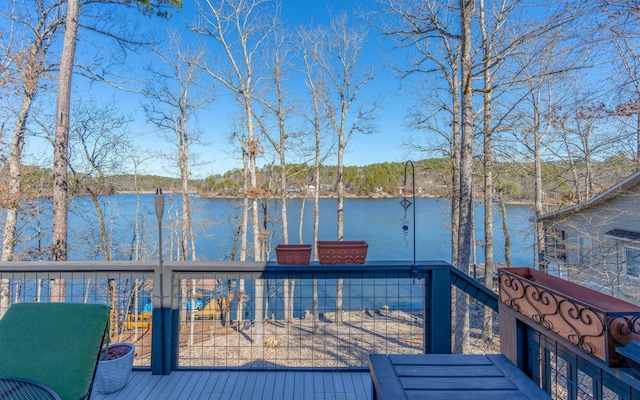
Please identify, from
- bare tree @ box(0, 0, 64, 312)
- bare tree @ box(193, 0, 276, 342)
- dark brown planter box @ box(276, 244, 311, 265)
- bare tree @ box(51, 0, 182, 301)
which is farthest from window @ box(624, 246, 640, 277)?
bare tree @ box(0, 0, 64, 312)

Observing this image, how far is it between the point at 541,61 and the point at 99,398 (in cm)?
737

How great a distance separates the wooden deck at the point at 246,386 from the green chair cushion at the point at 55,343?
49cm

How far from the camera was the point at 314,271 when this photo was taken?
87.2 inches

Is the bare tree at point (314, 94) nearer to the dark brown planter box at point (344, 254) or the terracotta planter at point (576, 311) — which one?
the dark brown planter box at point (344, 254)

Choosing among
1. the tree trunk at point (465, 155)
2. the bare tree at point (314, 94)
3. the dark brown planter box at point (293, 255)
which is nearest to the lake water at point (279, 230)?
the tree trunk at point (465, 155)

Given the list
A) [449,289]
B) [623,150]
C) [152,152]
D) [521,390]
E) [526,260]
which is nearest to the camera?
[521,390]

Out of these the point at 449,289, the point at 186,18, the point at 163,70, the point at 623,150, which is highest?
the point at 186,18

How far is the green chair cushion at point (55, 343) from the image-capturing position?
164 cm

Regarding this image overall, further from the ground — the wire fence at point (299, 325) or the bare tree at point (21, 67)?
the bare tree at point (21, 67)

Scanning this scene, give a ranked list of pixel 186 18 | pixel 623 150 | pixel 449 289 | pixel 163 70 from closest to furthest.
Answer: pixel 449 289 → pixel 623 150 → pixel 186 18 → pixel 163 70

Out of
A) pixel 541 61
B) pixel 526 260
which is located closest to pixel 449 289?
pixel 541 61

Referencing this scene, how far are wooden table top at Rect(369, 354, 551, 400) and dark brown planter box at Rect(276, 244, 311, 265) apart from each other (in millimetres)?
875

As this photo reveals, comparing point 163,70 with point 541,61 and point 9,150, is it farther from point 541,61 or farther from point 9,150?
point 541,61

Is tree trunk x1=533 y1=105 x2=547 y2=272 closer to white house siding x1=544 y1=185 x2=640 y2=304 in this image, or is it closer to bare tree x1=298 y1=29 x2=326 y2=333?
white house siding x1=544 y1=185 x2=640 y2=304
